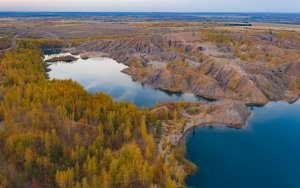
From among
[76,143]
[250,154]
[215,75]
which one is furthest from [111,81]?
[250,154]

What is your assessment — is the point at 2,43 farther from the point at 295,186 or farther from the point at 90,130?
the point at 295,186

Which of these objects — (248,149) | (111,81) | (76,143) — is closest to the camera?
(76,143)

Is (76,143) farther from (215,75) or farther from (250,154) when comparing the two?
(215,75)

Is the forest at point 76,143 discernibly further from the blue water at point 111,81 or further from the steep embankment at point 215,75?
the steep embankment at point 215,75

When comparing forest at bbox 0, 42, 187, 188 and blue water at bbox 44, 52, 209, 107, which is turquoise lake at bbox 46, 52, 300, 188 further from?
forest at bbox 0, 42, 187, 188

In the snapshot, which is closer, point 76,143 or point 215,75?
point 76,143

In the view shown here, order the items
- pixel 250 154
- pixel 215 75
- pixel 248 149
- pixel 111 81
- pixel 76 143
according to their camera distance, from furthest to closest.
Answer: pixel 111 81 < pixel 215 75 < pixel 248 149 < pixel 250 154 < pixel 76 143

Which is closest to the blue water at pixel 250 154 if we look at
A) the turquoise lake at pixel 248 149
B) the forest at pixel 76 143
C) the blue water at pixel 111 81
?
the turquoise lake at pixel 248 149
